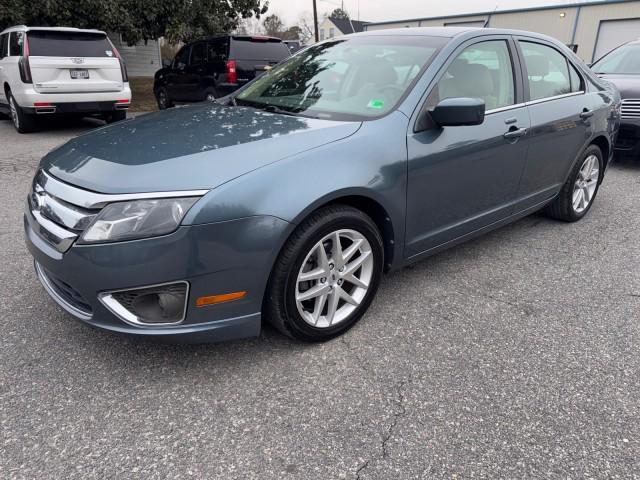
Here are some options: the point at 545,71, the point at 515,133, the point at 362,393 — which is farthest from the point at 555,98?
the point at 362,393

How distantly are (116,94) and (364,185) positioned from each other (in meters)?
7.35

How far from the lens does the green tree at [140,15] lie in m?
11.1

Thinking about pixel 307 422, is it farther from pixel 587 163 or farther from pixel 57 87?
pixel 57 87

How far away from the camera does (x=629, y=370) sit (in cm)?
241

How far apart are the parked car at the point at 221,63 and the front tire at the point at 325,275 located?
7952 millimetres

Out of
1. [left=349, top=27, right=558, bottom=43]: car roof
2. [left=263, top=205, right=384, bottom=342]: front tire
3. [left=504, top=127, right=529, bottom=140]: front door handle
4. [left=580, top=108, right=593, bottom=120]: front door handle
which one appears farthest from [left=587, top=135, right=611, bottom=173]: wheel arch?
[left=263, top=205, right=384, bottom=342]: front tire

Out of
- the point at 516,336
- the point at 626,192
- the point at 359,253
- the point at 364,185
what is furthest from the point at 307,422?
the point at 626,192

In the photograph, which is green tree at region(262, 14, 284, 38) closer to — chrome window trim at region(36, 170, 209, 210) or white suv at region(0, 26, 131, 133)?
white suv at region(0, 26, 131, 133)

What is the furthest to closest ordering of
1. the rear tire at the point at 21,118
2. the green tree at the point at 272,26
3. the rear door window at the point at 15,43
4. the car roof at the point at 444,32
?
the green tree at the point at 272,26, the rear tire at the point at 21,118, the rear door window at the point at 15,43, the car roof at the point at 444,32

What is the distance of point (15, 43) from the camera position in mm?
8242

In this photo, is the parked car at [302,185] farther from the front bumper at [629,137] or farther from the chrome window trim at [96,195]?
the front bumper at [629,137]

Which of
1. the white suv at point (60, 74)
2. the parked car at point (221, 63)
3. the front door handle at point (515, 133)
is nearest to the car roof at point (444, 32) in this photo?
the front door handle at point (515, 133)

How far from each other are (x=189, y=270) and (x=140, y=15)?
44.7ft

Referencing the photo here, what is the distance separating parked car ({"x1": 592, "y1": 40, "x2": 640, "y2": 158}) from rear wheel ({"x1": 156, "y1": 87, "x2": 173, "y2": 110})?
30.1 feet
